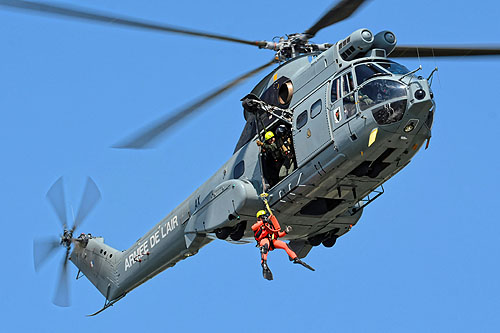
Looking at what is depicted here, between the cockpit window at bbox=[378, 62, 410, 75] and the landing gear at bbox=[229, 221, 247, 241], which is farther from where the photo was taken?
the landing gear at bbox=[229, 221, 247, 241]

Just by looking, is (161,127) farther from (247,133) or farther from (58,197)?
(58,197)

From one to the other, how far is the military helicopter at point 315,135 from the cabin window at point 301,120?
20 millimetres

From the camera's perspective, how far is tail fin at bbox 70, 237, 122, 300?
2195 centimetres

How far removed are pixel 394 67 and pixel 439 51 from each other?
150 cm

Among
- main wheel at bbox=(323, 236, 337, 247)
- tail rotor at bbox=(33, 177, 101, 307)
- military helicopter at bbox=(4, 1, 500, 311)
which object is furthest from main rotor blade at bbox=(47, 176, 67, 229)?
main wheel at bbox=(323, 236, 337, 247)

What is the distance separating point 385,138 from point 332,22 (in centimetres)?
283

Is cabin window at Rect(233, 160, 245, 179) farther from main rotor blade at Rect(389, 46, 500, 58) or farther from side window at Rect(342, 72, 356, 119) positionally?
main rotor blade at Rect(389, 46, 500, 58)

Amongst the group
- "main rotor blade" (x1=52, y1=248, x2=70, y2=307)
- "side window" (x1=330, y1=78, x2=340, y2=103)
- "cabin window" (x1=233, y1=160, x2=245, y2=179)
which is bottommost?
"main rotor blade" (x1=52, y1=248, x2=70, y2=307)

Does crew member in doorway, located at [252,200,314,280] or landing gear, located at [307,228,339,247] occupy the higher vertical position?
crew member in doorway, located at [252,200,314,280]

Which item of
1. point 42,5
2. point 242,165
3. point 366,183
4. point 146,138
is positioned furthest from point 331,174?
point 42,5

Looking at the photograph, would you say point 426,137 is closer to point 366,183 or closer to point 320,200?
point 366,183

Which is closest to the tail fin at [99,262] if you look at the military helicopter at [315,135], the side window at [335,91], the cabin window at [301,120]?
the military helicopter at [315,135]

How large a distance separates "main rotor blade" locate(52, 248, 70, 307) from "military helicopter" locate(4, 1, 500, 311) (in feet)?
14.6

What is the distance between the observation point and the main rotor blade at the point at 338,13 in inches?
603
